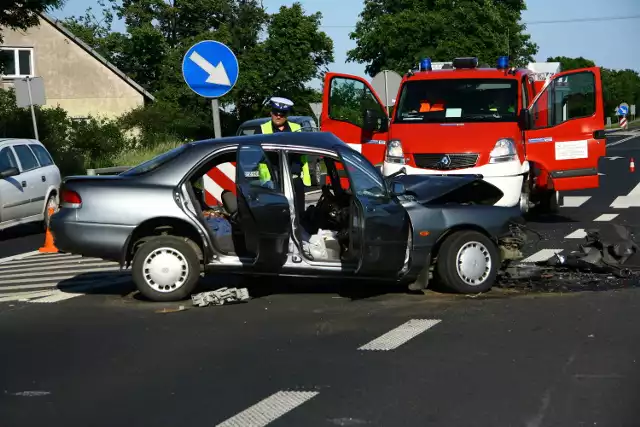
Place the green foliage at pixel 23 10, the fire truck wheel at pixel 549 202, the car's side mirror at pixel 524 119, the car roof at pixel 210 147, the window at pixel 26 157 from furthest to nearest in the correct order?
the green foliage at pixel 23 10, the window at pixel 26 157, the fire truck wheel at pixel 549 202, the car's side mirror at pixel 524 119, the car roof at pixel 210 147

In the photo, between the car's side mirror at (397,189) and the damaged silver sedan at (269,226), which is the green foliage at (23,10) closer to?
the damaged silver sedan at (269,226)

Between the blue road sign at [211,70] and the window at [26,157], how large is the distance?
6.90 meters

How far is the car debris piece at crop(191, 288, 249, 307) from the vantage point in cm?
923

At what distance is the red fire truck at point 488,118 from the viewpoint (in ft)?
48.6

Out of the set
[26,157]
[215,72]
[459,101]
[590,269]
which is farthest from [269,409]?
[26,157]

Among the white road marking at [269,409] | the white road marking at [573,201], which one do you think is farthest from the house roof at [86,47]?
the white road marking at [269,409]

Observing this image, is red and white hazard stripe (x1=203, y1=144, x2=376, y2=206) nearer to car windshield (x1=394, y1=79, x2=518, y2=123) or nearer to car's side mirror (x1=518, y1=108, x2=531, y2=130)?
car windshield (x1=394, y1=79, x2=518, y2=123)

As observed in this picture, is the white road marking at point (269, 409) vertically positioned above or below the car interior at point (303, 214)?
below

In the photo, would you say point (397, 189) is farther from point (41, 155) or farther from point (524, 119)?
point (41, 155)

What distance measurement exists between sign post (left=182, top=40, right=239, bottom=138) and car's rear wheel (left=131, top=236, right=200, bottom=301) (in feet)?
10.9

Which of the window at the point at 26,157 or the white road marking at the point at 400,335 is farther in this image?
the window at the point at 26,157

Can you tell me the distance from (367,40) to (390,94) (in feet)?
168

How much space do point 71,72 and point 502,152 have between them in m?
41.8

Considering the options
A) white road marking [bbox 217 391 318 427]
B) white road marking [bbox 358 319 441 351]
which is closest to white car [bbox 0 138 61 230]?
white road marking [bbox 358 319 441 351]
